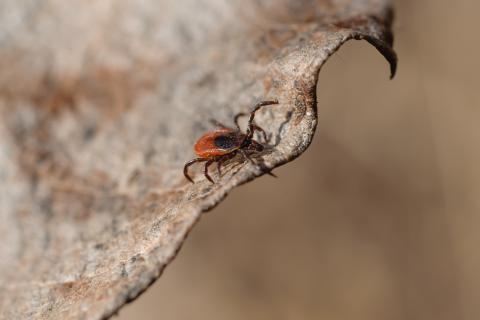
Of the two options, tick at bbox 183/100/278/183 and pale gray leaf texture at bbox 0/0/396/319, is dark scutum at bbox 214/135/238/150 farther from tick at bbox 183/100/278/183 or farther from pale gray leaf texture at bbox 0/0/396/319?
pale gray leaf texture at bbox 0/0/396/319

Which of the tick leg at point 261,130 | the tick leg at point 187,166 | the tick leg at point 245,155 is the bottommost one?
the tick leg at point 187,166

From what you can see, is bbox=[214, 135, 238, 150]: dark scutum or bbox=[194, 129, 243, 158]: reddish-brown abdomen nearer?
bbox=[194, 129, 243, 158]: reddish-brown abdomen

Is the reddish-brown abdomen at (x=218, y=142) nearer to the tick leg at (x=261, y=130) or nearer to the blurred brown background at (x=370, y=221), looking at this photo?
the tick leg at (x=261, y=130)

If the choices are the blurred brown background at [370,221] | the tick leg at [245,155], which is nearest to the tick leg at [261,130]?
the tick leg at [245,155]

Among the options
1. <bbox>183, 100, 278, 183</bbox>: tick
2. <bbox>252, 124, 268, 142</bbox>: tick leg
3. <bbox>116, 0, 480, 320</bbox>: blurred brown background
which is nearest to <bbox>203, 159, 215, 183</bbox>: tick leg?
<bbox>183, 100, 278, 183</bbox>: tick

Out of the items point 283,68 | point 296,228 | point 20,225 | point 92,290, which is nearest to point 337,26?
point 283,68

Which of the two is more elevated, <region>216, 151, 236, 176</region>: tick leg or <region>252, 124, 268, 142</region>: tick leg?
<region>252, 124, 268, 142</region>: tick leg
